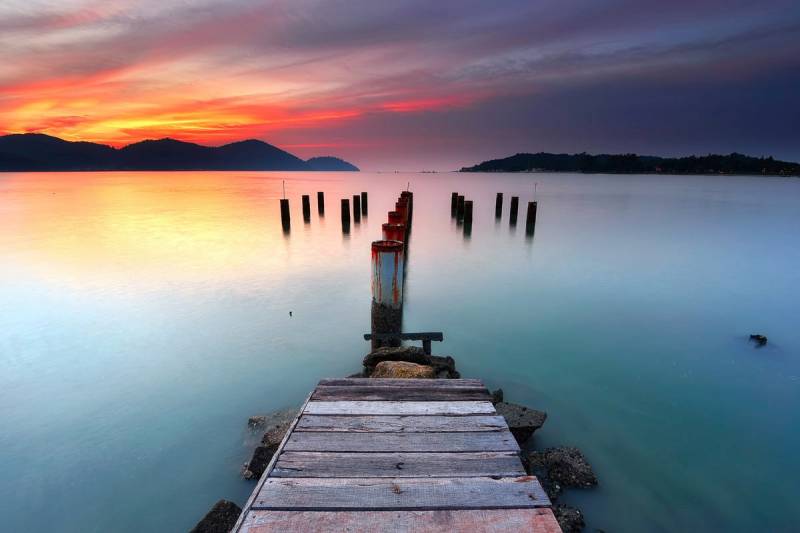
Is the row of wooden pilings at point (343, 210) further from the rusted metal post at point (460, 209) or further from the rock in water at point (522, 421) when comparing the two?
the rock in water at point (522, 421)

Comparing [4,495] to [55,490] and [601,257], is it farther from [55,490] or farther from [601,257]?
[601,257]

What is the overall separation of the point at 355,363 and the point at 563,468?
3.76 meters

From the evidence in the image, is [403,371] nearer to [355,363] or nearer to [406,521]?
[355,363]

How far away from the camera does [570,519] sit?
344 cm

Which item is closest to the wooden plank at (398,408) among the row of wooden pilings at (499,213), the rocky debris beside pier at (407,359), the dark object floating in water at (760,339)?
the rocky debris beside pier at (407,359)

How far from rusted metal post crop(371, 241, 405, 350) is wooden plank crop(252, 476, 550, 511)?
398cm

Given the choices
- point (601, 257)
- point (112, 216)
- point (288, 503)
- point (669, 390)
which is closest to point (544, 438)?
point (669, 390)

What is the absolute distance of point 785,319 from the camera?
29.0 ft

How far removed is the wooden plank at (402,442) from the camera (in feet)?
8.46

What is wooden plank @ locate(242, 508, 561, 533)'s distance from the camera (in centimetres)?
195

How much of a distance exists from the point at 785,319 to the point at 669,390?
17.7ft

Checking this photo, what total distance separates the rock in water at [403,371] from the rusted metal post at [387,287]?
1.32 meters

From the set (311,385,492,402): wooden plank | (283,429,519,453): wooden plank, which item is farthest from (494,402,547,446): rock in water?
(283,429,519,453): wooden plank

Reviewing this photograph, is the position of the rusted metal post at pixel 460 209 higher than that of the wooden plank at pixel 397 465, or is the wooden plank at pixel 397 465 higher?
the wooden plank at pixel 397 465
